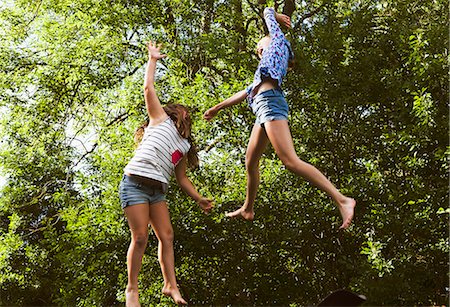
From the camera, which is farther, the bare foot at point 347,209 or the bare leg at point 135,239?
the bare leg at point 135,239

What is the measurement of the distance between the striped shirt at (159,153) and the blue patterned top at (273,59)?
0.51 metres

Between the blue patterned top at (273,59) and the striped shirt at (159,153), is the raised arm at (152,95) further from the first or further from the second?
the blue patterned top at (273,59)

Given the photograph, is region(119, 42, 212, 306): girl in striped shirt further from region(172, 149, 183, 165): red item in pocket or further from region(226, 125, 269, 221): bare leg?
region(226, 125, 269, 221): bare leg

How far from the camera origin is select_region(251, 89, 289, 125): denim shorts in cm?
312

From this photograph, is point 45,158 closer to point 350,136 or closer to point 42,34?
point 42,34

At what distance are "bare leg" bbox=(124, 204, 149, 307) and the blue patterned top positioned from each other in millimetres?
882

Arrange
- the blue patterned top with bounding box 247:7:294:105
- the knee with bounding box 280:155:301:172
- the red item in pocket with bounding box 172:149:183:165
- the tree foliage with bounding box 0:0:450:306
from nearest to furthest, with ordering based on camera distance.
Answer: the knee with bounding box 280:155:301:172 < the blue patterned top with bounding box 247:7:294:105 < the red item in pocket with bounding box 172:149:183:165 < the tree foliage with bounding box 0:0:450:306

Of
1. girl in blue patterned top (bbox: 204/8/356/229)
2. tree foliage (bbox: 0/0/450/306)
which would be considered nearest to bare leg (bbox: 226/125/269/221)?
girl in blue patterned top (bbox: 204/8/356/229)

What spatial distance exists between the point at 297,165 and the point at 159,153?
2.73ft

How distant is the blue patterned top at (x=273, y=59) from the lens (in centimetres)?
321

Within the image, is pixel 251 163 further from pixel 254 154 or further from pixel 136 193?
pixel 136 193

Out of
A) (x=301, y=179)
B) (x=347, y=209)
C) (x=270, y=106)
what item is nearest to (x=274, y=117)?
(x=270, y=106)

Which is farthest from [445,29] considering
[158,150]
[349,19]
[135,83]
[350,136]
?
[158,150]

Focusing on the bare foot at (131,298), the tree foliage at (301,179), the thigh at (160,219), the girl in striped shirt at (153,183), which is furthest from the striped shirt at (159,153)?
the tree foliage at (301,179)
